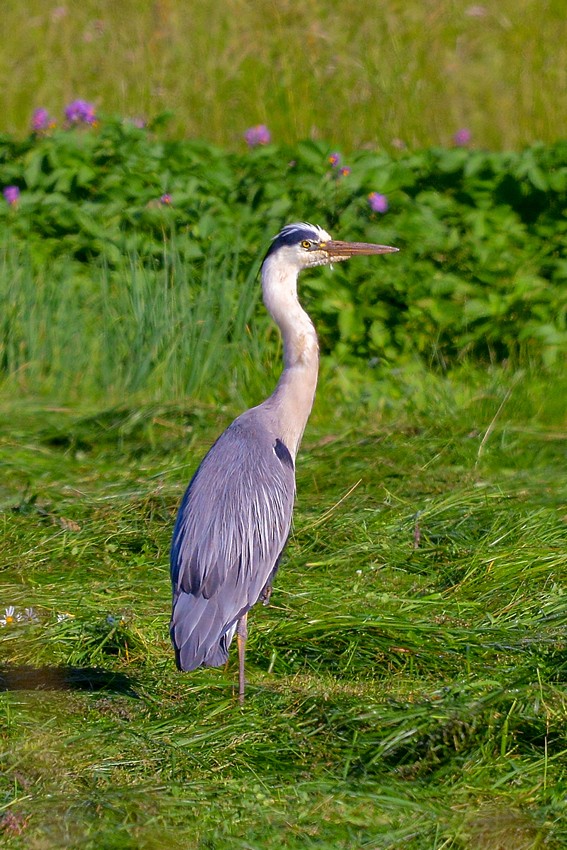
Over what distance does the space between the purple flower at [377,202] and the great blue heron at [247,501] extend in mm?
2124

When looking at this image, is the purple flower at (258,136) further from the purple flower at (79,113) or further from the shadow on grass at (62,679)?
the shadow on grass at (62,679)

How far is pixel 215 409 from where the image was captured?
5.73m

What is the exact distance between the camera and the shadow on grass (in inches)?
139

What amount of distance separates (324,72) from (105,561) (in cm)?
572

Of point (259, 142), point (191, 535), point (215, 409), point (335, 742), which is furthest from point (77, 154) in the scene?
point (335, 742)

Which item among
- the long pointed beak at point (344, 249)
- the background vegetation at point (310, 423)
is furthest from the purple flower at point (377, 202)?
the long pointed beak at point (344, 249)

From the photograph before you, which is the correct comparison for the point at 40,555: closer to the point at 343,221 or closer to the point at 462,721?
the point at 462,721

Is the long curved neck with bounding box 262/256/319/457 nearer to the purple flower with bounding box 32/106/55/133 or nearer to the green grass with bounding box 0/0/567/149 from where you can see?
the purple flower with bounding box 32/106/55/133

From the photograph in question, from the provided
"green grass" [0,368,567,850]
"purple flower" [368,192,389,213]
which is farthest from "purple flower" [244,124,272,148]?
"green grass" [0,368,567,850]

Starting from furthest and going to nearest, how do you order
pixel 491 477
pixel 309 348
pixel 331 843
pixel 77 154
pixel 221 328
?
pixel 77 154
pixel 221 328
pixel 491 477
pixel 309 348
pixel 331 843

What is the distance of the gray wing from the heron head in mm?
579

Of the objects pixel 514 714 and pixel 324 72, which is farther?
pixel 324 72

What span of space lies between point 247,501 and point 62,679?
727 mm

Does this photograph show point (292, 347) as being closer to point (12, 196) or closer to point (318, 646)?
point (318, 646)
